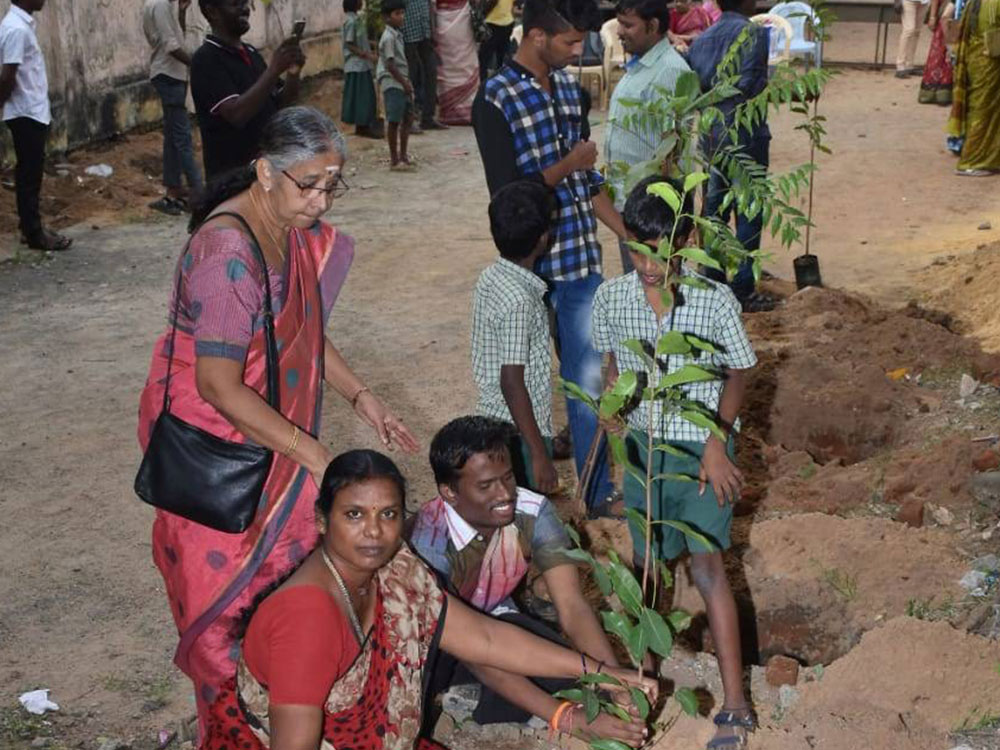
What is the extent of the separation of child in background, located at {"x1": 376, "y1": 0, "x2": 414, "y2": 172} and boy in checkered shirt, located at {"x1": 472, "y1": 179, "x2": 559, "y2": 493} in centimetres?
806

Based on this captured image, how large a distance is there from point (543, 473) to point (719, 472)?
0.86m

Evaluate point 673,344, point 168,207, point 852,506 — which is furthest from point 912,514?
point 168,207

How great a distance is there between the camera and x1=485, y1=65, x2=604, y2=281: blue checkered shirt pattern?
4.86 meters

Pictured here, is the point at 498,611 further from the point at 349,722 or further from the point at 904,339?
the point at 904,339

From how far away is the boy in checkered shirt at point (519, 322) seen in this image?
4.27 m

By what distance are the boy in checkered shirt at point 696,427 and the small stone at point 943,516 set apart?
1.65 m

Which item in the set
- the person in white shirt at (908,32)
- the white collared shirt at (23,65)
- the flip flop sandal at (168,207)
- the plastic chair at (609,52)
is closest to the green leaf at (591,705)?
the white collared shirt at (23,65)

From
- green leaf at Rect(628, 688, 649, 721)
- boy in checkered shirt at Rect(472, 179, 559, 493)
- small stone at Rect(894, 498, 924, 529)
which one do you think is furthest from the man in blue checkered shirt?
green leaf at Rect(628, 688, 649, 721)

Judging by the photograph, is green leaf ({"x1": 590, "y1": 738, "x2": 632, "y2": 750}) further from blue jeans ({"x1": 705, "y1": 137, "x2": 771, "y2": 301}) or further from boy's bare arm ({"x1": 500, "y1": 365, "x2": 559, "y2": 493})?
blue jeans ({"x1": 705, "y1": 137, "x2": 771, "y2": 301})

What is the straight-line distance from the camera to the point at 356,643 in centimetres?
288

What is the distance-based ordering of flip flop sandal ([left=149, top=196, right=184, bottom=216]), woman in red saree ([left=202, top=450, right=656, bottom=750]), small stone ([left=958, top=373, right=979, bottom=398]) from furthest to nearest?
flip flop sandal ([left=149, top=196, right=184, bottom=216]), small stone ([left=958, top=373, right=979, bottom=398]), woman in red saree ([left=202, top=450, right=656, bottom=750])

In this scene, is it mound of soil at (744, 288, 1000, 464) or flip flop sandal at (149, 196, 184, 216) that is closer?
mound of soil at (744, 288, 1000, 464)

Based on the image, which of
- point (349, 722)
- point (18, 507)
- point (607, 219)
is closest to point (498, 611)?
point (349, 722)

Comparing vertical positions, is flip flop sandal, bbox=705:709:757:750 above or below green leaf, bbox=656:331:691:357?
below
